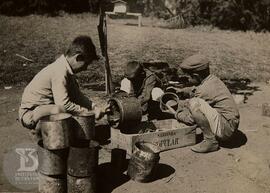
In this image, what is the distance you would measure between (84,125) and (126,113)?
0.76 metres

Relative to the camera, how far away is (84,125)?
5.80 meters

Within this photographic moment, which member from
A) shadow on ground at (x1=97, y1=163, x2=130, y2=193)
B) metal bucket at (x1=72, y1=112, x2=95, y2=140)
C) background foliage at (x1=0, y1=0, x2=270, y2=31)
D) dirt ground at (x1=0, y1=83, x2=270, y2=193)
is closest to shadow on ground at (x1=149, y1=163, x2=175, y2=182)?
dirt ground at (x1=0, y1=83, x2=270, y2=193)

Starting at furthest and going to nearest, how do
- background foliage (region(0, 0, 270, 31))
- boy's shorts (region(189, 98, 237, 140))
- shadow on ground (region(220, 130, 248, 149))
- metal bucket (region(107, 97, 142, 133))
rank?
background foliage (region(0, 0, 270, 31)) < shadow on ground (region(220, 130, 248, 149)) < boy's shorts (region(189, 98, 237, 140)) < metal bucket (region(107, 97, 142, 133))

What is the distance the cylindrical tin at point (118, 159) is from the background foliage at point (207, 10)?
1854cm

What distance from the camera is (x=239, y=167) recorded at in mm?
6285

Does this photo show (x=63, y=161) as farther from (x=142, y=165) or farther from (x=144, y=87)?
(x=144, y=87)

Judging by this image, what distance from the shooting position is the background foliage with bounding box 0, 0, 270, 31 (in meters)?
23.3

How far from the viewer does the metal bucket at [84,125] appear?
5.66m

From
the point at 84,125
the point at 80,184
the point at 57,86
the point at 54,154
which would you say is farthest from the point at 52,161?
the point at 57,86

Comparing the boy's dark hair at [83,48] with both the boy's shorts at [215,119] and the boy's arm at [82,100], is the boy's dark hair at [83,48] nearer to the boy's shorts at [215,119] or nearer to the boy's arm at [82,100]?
the boy's arm at [82,100]

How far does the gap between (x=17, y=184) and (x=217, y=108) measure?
334 cm

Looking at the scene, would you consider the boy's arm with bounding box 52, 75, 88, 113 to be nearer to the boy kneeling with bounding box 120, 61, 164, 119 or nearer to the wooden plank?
the wooden plank
